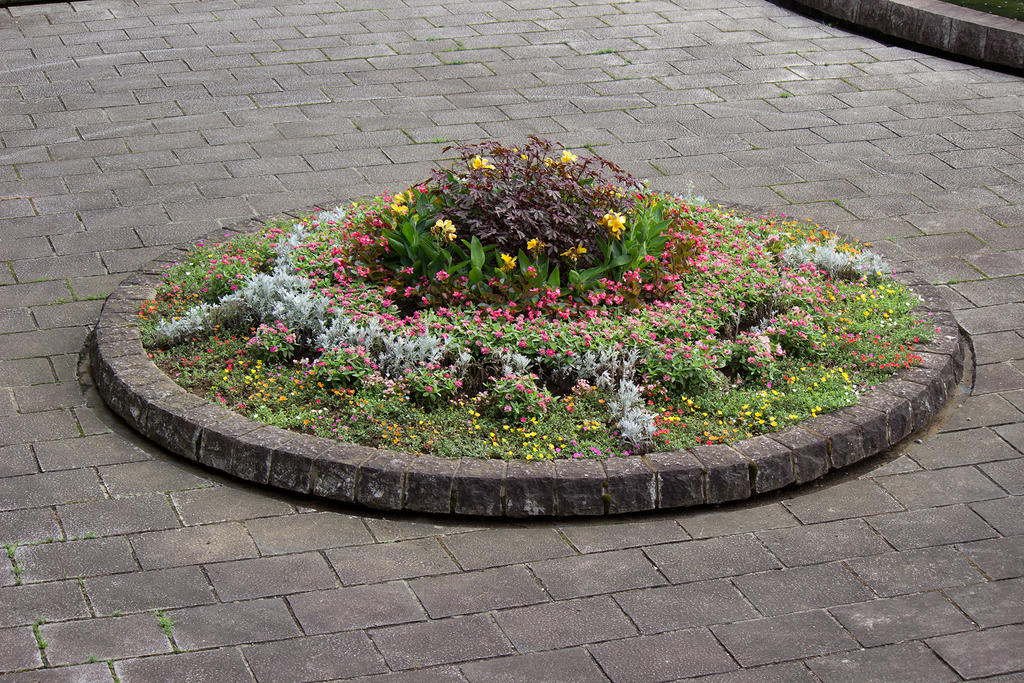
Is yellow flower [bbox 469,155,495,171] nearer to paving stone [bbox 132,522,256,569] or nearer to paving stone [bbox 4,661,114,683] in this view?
paving stone [bbox 132,522,256,569]

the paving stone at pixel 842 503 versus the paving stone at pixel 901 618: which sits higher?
the paving stone at pixel 901 618

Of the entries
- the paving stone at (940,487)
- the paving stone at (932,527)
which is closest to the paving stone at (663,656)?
the paving stone at (932,527)

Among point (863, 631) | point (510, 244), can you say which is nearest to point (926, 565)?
point (863, 631)

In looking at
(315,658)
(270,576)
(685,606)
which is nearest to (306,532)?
(270,576)

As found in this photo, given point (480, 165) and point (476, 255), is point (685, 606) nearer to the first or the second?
point (476, 255)

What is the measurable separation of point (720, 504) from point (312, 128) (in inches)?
203

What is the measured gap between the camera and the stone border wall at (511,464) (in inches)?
193

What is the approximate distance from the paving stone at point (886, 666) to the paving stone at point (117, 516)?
258cm

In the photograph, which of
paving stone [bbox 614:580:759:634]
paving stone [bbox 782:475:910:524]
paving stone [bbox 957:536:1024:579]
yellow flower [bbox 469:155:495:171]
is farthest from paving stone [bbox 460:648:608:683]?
yellow flower [bbox 469:155:495:171]

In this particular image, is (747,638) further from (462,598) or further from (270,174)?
(270,174)

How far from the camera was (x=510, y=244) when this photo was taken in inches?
237

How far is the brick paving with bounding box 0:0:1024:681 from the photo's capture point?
13.8 feet

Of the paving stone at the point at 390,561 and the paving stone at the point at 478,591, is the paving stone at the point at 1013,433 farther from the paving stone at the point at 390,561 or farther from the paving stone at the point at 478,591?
the paving stone at the point at 390,561

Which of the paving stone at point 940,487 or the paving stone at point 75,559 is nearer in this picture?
the paving stone at point 75,559
